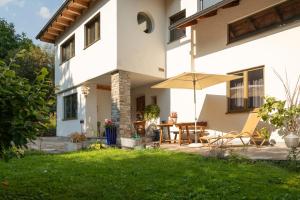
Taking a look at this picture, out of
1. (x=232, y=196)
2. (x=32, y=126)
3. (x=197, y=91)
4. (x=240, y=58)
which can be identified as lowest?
(x=232, y=196)

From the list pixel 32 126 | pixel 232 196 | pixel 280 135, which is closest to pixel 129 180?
pixel 232 196

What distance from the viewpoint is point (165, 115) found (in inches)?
618

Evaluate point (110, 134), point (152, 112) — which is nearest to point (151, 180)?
point (110, 134)

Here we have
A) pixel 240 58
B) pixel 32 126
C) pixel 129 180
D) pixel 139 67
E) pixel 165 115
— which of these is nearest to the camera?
pixel 32 126

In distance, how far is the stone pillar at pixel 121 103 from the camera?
1384 centimetres

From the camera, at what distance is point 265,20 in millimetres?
11523

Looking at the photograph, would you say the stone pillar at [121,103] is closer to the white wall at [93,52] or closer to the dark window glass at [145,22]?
the white wall at [93,52]

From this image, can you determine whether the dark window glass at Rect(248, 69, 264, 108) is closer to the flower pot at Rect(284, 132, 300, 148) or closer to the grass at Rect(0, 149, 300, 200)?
the flower pot at Rect(284, 132, 300, 148)

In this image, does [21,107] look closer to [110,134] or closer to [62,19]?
[110,134]

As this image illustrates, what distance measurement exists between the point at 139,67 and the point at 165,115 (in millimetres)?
2586

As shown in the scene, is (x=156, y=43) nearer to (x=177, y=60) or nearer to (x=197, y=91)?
(x=177, y=60)

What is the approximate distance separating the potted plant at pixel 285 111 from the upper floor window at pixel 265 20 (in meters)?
1.78

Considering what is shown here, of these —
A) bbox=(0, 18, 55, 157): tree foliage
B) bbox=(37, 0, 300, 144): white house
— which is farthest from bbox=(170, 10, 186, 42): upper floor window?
bbox=(0, 18, 55, 157): tree foliage

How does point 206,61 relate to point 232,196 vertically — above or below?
above
